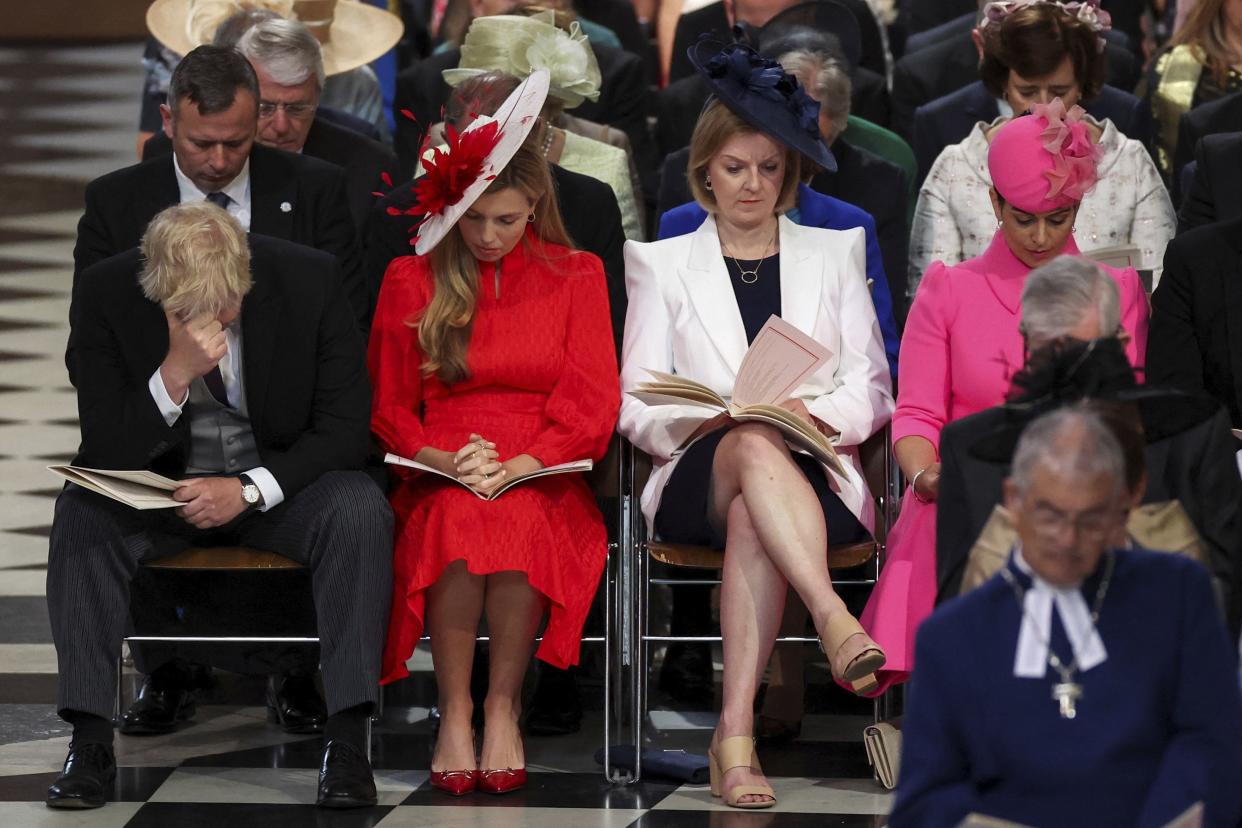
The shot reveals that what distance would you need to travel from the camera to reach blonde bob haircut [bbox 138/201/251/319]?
4.23 metres

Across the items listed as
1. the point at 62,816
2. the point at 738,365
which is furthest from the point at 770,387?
the point at 62,816

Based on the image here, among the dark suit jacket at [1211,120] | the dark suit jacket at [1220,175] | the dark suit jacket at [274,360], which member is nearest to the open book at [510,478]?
the dark suit jacket at [274,360]

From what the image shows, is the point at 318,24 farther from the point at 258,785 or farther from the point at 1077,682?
the point at 1077,682

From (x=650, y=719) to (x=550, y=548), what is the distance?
27.2 inches

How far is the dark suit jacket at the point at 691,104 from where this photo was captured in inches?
247

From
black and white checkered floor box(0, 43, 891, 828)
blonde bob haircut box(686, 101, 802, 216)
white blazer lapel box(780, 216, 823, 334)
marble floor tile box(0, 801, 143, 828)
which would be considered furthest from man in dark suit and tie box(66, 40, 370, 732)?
white blazer lapel box(780, 216, 823, 334)

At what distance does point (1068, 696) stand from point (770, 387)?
178 cm

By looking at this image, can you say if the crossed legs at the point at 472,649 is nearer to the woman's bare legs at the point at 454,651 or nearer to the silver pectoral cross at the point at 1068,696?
the woman's bare legs at the point at 454,651

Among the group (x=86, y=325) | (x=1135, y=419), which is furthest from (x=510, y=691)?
(x=1135, y=419)

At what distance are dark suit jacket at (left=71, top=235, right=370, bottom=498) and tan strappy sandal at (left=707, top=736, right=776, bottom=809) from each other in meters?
0.96

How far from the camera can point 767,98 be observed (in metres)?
4.62

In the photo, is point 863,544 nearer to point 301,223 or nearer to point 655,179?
point 301,223

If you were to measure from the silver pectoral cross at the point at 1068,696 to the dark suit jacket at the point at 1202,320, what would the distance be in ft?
5.76

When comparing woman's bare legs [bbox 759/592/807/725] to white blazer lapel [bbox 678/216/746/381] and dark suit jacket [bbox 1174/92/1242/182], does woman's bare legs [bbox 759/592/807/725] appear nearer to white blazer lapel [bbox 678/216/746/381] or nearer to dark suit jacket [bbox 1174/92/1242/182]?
white blazer lapel [bbox 678/216/746/381]
